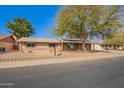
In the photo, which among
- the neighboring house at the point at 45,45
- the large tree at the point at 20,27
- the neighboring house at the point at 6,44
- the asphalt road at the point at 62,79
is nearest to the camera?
the asphalt road at the point at 62,79

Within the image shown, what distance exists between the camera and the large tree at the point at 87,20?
30883mm

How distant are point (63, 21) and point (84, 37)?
20.2ft

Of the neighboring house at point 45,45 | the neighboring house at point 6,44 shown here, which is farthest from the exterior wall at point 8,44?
the neighboring house at point 45,45

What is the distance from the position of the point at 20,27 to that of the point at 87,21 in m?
34.6

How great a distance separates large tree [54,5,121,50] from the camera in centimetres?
3088

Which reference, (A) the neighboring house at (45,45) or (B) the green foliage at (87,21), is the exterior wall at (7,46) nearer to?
(A) the neighboring house at (45,45)

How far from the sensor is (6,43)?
39.6 m

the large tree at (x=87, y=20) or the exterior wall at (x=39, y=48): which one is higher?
the large tree at (x=87, y=20)

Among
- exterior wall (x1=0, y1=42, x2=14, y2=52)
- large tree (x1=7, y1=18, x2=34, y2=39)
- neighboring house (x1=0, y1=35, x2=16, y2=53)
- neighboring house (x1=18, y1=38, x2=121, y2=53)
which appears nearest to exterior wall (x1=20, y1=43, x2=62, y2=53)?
neighboring house (x1=18, y1=38, x2=121, y2=53)

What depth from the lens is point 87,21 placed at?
102 feet

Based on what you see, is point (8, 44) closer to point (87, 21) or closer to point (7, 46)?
point (7, 46)
